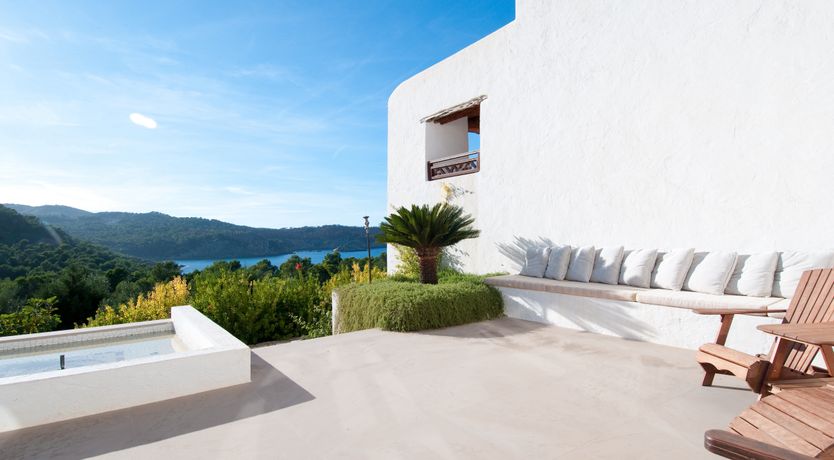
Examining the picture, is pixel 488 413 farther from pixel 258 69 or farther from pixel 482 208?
pixel 258 69

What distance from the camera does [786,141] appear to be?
14.8 ft

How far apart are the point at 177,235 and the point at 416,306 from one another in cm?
2178

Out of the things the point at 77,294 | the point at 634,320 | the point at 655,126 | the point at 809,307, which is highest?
the point at 655,126

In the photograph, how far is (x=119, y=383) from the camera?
2859 mm

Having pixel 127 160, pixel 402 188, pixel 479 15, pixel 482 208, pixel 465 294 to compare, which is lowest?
pixel 465 294

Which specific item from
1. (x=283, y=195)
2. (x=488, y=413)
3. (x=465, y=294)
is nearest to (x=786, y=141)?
(x=465, y=294)

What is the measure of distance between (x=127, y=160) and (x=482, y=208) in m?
15.4

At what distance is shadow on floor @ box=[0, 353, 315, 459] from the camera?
2340 mm

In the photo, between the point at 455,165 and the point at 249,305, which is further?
the point at 455,165

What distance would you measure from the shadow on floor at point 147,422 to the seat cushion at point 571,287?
3.65 meters

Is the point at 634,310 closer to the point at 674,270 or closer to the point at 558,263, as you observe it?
the point at 674,270

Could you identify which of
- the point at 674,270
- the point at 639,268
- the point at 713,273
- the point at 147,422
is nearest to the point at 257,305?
the point at 147,422

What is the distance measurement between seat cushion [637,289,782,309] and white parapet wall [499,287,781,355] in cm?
8

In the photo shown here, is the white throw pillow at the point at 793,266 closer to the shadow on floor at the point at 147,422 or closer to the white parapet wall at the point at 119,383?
the shadow on floor at the point at 147,422
